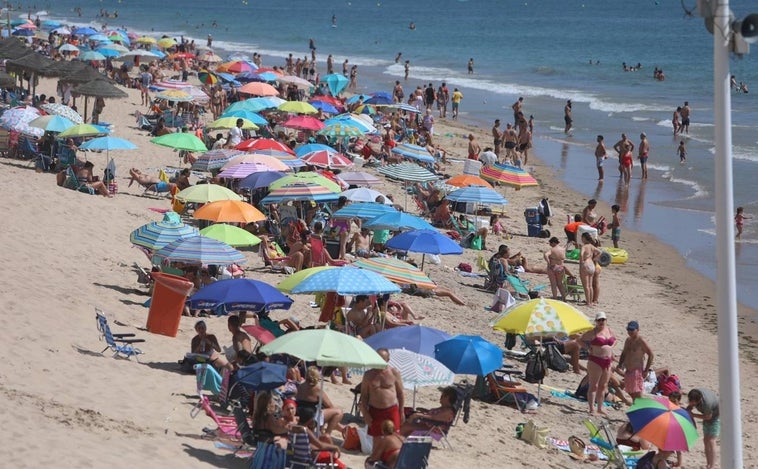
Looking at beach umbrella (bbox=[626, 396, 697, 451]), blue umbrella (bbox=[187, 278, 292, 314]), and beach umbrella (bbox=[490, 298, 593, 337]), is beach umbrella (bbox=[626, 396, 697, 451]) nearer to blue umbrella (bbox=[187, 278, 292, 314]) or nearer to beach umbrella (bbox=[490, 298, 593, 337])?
beach umbrella (bbox=[490, 298, 593, 337])

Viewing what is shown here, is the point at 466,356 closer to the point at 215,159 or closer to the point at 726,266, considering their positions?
the point at 726,266

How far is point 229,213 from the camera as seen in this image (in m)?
14.5

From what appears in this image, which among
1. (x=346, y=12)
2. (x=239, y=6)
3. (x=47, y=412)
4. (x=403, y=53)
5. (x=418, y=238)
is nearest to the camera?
(x=47, y=412)

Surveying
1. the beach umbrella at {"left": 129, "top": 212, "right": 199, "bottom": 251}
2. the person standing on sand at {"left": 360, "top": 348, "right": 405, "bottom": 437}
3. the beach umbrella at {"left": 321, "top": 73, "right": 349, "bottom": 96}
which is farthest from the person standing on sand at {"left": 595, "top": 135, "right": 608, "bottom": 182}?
the person standing on sand at {"left": 360, "top": 348, "right": 405, "bottom": 437}

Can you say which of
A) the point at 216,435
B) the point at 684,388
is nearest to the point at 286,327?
the point at 216,435

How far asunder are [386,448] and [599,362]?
3616 millimetres

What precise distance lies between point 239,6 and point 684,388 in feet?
376

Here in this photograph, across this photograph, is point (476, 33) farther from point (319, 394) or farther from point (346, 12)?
point (319, 394)

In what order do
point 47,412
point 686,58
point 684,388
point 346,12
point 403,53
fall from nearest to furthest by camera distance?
1. point 47,412
2. point 684,388
3. point 686,58
4. point 403,53
5. point 346,12

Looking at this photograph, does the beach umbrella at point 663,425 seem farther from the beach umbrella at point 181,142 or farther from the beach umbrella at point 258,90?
the beach umbrella at point 258,90

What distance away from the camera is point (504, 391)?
1102cm

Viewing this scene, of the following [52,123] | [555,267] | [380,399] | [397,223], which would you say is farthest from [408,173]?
[380,399]

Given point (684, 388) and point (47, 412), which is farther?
point (684, 388)

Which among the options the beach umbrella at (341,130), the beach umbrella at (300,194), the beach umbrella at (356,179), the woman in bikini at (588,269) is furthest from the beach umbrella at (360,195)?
the beach umbrella at (341,130)
